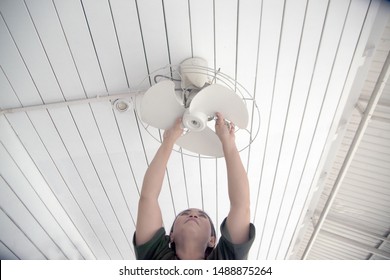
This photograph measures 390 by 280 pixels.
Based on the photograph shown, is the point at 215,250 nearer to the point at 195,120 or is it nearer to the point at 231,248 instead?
the point at 231,248

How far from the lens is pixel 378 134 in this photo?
2.26m

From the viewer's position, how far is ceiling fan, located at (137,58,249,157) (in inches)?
46.3

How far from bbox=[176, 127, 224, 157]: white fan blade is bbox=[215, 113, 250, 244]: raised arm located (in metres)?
0.05

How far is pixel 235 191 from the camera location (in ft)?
4.05

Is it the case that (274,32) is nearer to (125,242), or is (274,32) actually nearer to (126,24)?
(126,24)

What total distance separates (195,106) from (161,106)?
6.3 inches

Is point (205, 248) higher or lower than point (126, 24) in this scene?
lower

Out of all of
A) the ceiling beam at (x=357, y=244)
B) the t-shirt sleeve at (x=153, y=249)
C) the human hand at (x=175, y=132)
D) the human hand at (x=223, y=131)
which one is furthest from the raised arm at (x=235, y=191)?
the ceiling beam at (x=357, y=244)

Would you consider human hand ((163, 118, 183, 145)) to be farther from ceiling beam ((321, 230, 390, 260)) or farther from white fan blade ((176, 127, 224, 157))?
ceiling beam ((321, 230, 390, 260))

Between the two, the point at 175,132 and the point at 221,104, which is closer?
the point at 221,104

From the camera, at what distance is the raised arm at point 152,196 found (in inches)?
50.4

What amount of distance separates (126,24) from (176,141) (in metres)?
0.57

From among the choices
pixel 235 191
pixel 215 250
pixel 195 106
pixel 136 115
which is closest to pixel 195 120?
pixel 195 106
